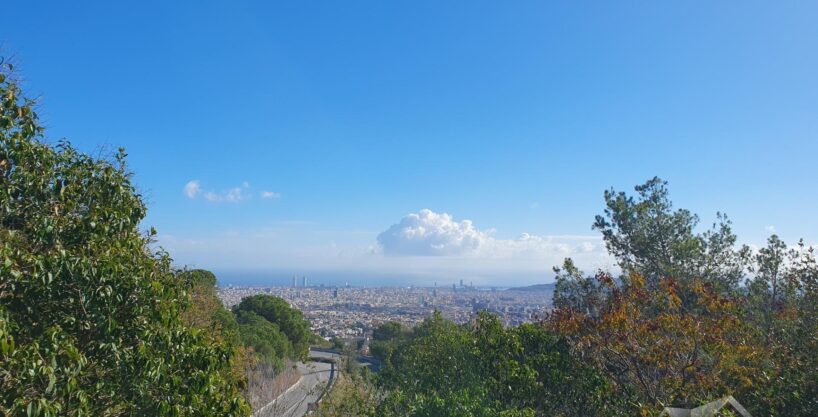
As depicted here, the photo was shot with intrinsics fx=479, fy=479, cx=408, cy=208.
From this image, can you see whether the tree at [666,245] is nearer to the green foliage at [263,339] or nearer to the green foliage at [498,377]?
the green foliage at [498,377]

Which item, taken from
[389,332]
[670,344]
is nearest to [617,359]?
[670,344]

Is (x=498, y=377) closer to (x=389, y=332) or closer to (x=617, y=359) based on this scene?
(x=617, y=359)

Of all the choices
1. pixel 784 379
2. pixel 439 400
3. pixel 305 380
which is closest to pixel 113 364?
pixel 439 400

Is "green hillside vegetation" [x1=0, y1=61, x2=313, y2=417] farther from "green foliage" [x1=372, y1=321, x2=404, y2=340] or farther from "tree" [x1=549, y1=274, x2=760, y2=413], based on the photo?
"green foliage" [x1=372, y1=321, x2=404, y2=340]

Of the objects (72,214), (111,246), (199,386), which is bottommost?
(199,386)

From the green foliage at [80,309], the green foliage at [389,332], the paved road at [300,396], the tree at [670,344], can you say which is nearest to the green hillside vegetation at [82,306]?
the green foliage at [80,309]

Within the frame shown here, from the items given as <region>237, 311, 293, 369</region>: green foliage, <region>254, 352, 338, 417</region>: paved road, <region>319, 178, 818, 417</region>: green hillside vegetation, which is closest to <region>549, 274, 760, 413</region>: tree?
<region>319, 178, 818, 417</region>: green hillside vegetation

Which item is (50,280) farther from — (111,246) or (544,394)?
(544,394)
